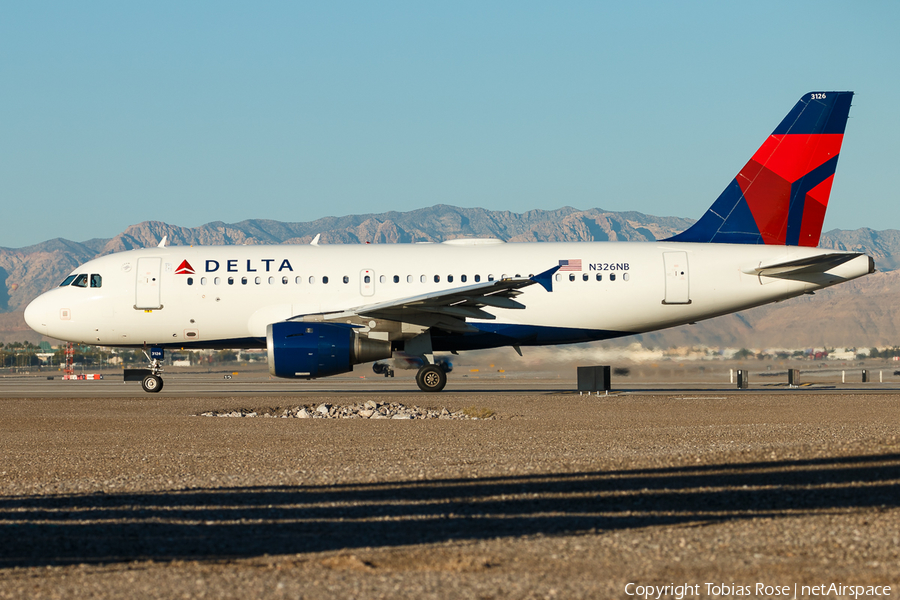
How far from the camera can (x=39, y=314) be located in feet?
86.0

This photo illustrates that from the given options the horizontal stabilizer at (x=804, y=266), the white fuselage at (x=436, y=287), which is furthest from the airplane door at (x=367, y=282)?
the horizontal stabilizer at (x=804, y=266)

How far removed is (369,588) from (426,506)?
234 cm

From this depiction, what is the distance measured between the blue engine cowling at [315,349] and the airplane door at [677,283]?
794 cm

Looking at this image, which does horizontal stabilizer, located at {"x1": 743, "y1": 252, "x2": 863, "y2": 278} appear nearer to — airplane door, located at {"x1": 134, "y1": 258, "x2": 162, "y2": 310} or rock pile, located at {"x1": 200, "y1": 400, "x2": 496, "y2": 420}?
rock pile, located at {"x1": 200, "y1": 400, "x2": 496, "y2": 420}

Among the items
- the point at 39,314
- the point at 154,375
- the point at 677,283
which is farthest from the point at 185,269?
the point at 677,283

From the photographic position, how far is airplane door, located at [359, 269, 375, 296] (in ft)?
81.5

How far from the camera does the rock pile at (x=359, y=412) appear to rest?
18.3 m

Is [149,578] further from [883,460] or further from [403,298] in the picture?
[403,298]

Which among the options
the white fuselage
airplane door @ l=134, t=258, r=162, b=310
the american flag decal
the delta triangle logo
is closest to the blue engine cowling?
the white fuselage

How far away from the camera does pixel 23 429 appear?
1579 centimetres

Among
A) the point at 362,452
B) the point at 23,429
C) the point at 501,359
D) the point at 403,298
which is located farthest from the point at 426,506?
the point at 501,359

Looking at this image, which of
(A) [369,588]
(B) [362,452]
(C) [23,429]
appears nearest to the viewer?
(A) [369,588]

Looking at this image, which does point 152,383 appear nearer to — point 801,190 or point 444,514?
point 801,190

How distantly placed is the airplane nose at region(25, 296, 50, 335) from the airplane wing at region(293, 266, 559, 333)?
8.47 metres
